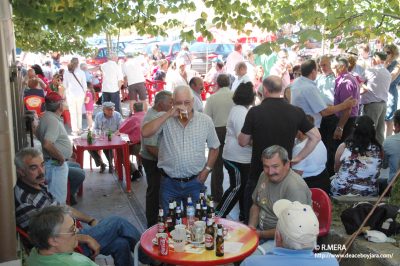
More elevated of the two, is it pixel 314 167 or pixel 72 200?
pixel 314 167

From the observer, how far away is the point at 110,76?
1373 cm

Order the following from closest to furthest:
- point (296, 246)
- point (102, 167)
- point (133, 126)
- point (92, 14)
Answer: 1. point (296, 246)
2. point (92, 14)
3. point (133, 126)
4. point (102, 167)

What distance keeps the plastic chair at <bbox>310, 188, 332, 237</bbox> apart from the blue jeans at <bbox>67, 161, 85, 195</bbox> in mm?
3908

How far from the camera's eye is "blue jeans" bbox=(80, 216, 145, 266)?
4.48 metres

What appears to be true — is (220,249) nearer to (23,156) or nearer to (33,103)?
(23,156)

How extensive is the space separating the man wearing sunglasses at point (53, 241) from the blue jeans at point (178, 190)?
1727mm

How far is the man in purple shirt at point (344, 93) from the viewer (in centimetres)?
757

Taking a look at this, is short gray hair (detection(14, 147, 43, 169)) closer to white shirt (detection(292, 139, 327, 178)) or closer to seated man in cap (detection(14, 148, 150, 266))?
seated man in cap (detection(14, 148, 150, 266))

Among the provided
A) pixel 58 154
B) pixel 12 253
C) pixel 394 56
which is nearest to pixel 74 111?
pixel 58 154

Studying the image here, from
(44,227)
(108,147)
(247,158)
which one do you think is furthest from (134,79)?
(44,227)

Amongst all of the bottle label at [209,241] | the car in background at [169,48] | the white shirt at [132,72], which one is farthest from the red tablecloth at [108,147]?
the car in background at [169,48]

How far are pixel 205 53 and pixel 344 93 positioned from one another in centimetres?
1907

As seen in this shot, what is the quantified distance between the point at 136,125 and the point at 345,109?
11.0ft

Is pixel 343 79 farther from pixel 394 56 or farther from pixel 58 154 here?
pixel 58 154
